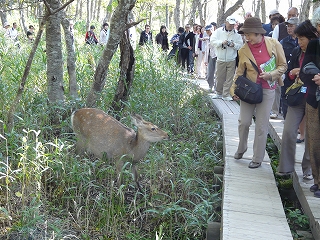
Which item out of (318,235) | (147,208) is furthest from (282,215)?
(147,208)

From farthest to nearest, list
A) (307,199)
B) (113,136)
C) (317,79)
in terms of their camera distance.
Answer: (113,136)
(307,199)
(317,79)

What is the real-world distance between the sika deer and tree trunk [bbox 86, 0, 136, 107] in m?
1.32

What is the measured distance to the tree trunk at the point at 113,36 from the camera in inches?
287

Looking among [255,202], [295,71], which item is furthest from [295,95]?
[255,202]

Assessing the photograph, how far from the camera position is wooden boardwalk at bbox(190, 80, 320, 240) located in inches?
165

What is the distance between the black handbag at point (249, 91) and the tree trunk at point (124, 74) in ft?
8.64

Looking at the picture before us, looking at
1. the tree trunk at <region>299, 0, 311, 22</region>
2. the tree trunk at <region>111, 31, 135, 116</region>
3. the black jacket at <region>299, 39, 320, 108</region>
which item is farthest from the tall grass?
the tree trunk at <region>299, 0, 311, 22</region>

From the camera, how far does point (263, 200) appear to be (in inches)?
196

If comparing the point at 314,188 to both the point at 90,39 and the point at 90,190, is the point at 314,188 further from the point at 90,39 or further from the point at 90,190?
the point at 90,39

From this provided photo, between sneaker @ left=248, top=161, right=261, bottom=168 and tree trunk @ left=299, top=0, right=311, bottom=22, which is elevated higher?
tree trunk @ left=299, top=0, right=311, bottom=22

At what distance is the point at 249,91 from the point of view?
18.7ft

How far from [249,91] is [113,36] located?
265cm

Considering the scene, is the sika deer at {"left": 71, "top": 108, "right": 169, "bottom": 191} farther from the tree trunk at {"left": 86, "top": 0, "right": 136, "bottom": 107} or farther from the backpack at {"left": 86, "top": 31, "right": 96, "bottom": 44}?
the backpack at {"left": 86, "top": 31, "right": 96, "bottom": 44}

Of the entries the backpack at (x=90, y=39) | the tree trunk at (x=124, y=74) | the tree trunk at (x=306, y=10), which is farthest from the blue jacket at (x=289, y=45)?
the backpack at (x=90, y=39)
